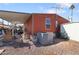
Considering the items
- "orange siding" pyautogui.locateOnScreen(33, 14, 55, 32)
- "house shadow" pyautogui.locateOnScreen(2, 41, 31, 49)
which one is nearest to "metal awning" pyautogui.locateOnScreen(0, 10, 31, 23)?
"orange siding" pyautogui.locateOnScreen(33, 14, 55, 32)

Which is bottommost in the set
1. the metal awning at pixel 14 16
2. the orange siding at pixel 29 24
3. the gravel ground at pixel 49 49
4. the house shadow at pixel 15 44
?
the gravel ground at pixel 49 49

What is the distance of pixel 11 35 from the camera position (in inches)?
221

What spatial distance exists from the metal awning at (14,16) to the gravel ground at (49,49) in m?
0.55

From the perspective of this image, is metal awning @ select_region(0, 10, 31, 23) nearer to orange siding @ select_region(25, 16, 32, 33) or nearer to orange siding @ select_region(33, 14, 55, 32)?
orange siding @ select_region(25, 16, 32, 33)

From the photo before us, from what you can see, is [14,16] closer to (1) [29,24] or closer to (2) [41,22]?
(1) [29,24]

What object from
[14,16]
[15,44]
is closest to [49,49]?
[15,44]

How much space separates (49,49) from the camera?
18.4 ft

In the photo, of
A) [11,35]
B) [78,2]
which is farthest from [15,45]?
[78,2]

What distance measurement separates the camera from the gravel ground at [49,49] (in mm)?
5594

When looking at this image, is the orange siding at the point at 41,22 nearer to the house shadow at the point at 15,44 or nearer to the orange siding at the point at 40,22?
the orange siding at the point at 40,22

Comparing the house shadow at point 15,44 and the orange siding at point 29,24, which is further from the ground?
the orange siding at point 29,24

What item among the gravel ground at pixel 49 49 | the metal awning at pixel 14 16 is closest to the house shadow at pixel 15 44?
the gravel ground at pixel 49 49

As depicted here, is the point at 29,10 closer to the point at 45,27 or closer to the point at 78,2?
the point at 45,27

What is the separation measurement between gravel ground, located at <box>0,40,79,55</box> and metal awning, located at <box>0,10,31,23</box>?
55 cm
